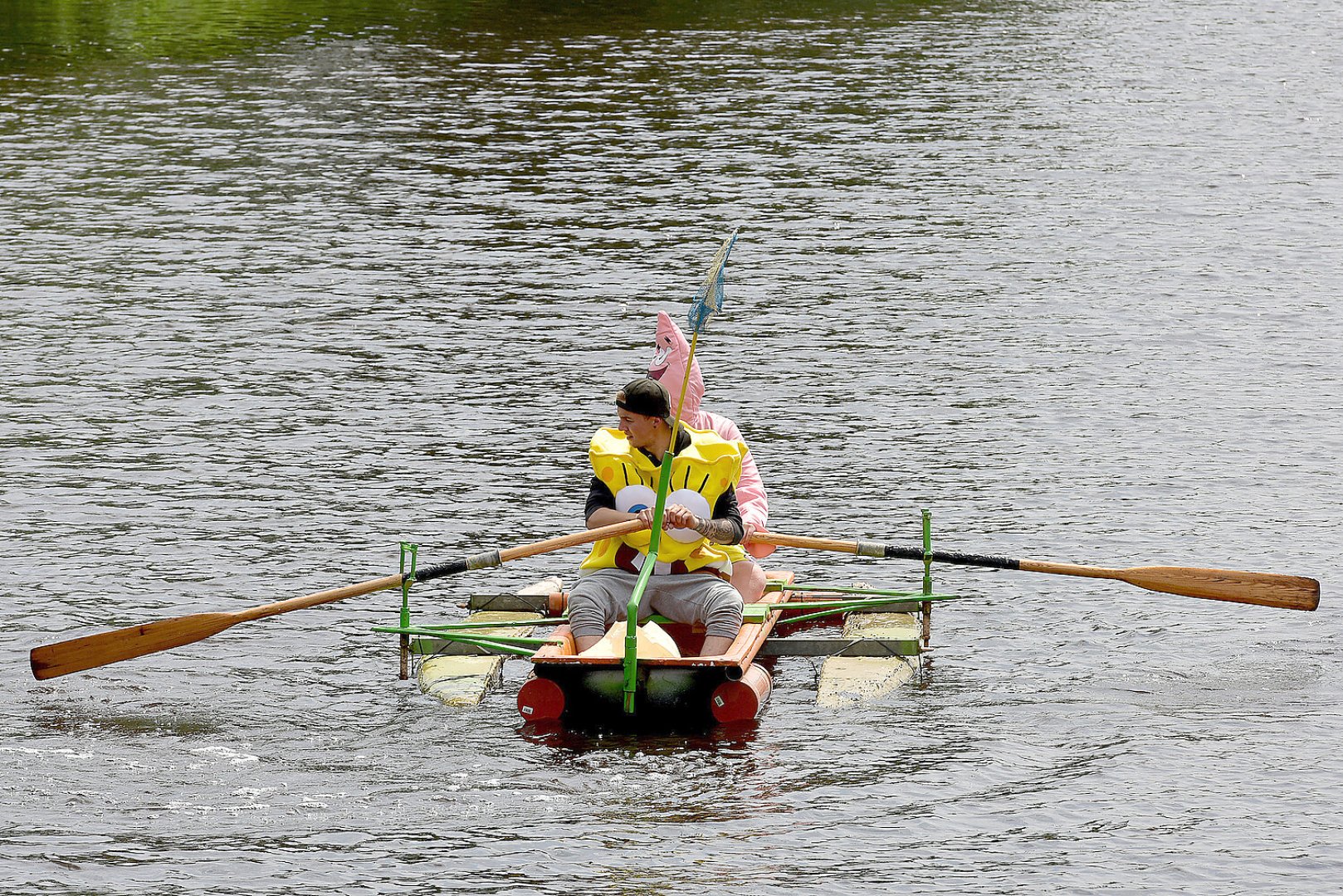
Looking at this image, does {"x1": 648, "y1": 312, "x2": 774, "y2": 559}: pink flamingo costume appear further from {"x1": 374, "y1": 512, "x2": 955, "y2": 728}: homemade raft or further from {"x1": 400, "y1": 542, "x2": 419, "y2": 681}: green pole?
{"x1": 400, "y1": 542, "x2": 419, "y2": 681}: green pole

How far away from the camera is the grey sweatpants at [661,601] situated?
13273 mm

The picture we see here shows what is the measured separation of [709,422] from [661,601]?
1.73 meters

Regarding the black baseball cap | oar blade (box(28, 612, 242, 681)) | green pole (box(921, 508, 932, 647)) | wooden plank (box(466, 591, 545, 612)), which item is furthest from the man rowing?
oar blade (box(28, 612, 242, 681))

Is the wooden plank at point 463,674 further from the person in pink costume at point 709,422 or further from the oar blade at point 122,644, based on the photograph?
the person in pink costume at point 709,422

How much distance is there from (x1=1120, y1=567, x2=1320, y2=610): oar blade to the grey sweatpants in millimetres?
3044

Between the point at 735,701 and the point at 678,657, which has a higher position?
the point at 678,657

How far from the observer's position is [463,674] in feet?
45.2

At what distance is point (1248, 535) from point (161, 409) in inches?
437

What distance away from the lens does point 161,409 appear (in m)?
21.2

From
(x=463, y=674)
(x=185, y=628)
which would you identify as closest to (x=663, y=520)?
(x=463, y=674)

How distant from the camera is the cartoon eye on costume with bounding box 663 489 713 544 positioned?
13.3 meters

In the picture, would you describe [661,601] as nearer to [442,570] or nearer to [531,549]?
[531,549]

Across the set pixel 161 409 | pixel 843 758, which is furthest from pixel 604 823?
pixel 161 409

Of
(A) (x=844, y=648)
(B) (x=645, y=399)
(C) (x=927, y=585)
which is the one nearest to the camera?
(B) (x=645, y=399)
